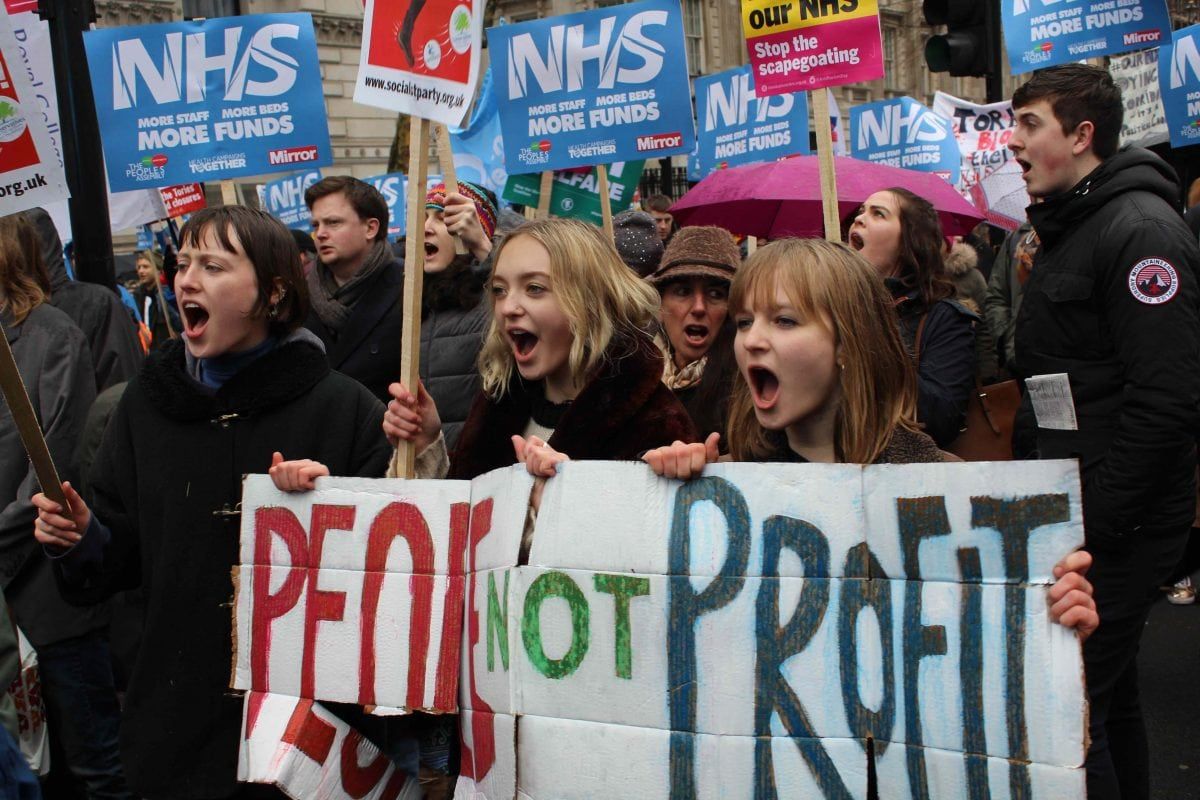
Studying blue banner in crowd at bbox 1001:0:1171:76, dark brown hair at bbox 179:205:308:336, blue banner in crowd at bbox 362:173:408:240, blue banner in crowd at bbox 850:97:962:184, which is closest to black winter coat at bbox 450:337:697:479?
dark brown hair at bbox 179:205:308:336

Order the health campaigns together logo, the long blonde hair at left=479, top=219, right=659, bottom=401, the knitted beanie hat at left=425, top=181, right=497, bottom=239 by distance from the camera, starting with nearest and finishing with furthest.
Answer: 1. the long blonde hair at left=479, top=219, right=659, bottom=401
2. the knitted beanie hat at left=425, top=181, right=497, bottom=239
3. the health campaigns together logo

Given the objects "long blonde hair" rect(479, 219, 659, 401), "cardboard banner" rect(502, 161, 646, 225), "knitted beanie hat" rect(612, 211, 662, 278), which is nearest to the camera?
"long blonde hair" rect(479, 219, 659, 401)

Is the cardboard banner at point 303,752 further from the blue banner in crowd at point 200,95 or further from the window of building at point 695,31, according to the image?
the window of building at point 695,31

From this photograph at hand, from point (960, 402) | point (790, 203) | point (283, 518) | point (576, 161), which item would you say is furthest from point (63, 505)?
point (790, 203)

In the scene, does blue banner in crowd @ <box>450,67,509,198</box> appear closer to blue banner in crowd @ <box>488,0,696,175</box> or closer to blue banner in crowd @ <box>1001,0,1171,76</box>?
blue banner in crowd @ <box>488,0,696,175</box>

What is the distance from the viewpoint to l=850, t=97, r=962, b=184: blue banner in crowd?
10.6m

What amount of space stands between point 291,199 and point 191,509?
30.8 ft

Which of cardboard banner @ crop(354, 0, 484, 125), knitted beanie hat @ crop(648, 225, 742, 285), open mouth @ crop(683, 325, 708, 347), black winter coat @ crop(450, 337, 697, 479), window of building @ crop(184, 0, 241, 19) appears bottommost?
black winter coat @ crop(450, 337, 697, 479)

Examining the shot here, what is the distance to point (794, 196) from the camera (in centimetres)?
641

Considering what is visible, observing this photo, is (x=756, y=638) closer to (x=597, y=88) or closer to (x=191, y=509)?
(x=191, y=509)

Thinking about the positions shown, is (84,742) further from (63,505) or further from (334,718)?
(334,718)

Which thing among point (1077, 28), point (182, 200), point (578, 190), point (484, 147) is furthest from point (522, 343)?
point (484, 147)

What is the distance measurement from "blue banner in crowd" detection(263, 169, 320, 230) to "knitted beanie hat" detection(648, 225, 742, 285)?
7235 millimetres

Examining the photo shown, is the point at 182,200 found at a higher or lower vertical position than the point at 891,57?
lower
